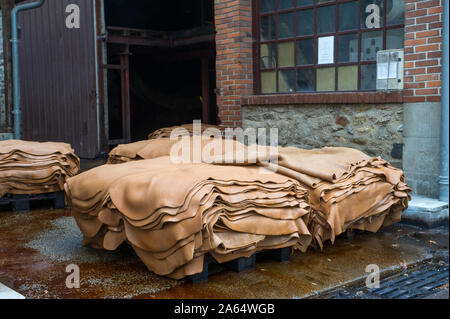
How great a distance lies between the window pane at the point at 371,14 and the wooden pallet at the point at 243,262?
11.8 ft

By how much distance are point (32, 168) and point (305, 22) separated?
422 cm

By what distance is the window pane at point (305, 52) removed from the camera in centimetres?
758

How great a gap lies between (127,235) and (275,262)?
129cm

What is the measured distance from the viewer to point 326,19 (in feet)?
24.2

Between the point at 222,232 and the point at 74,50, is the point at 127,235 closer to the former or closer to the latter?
the point at 222,232

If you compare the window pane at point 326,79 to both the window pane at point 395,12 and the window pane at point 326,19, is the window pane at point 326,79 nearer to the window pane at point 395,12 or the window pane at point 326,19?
the window pane at point 326,19

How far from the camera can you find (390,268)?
4.36 meters

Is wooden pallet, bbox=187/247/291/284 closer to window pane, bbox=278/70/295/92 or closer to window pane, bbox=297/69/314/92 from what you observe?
window pane, bbox=297/69/314/92

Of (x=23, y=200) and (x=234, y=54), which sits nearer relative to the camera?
(x=23, y=200)

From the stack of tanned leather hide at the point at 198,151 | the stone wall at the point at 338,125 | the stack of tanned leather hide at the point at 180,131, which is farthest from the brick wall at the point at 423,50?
the stack of tanned leather hide at the point at 180,131

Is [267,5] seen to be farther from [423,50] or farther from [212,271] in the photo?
[212,271]

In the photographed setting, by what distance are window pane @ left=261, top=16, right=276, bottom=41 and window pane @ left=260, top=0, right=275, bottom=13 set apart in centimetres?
11

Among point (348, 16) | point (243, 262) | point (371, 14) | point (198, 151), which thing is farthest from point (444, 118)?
point (243, 262)

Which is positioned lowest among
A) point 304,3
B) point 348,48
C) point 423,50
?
point 423,50
